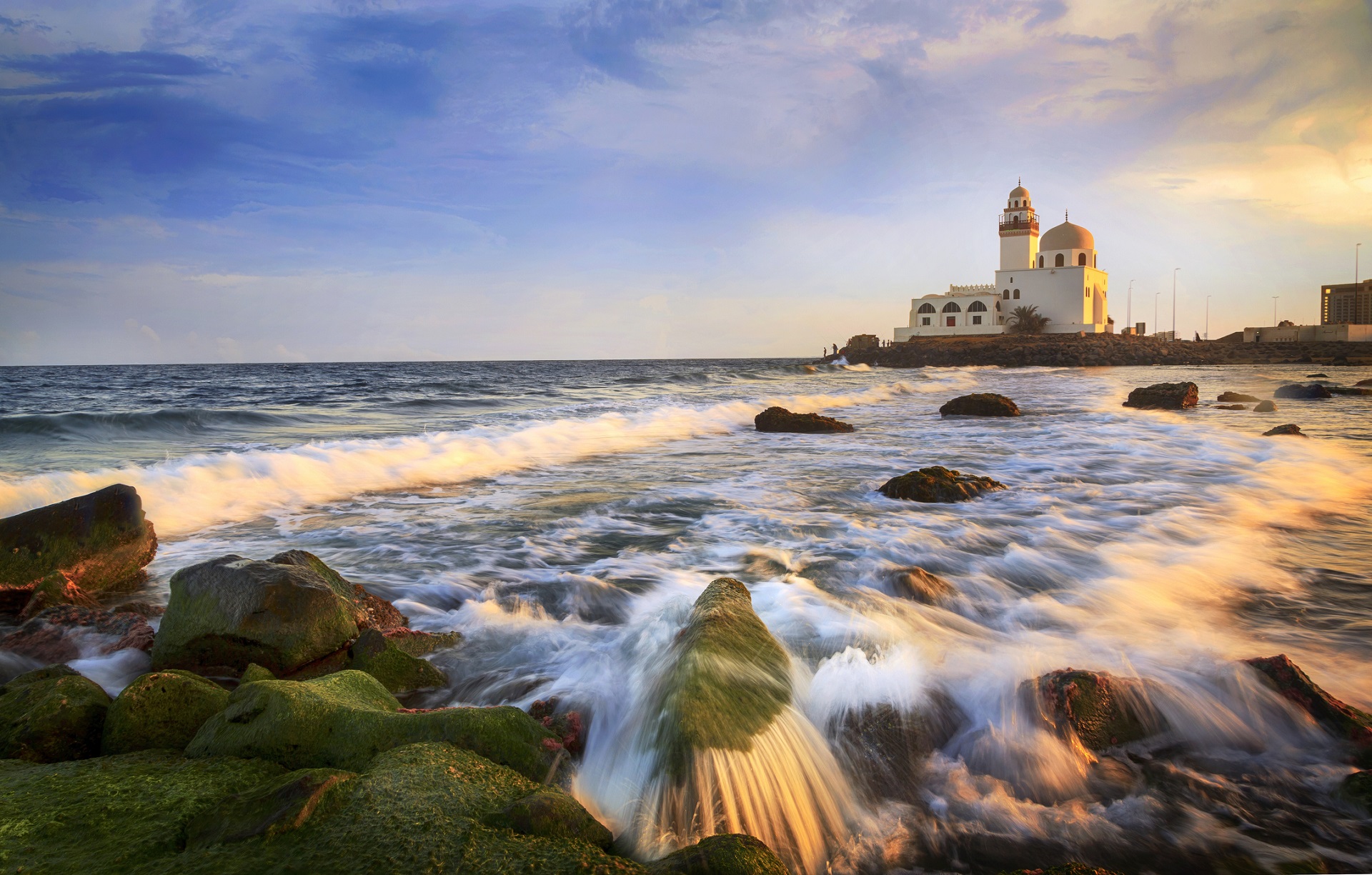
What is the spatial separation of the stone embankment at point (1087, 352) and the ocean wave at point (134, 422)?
5203cm

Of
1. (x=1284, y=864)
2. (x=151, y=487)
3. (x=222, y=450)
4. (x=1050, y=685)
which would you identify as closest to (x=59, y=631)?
(x=151, y=487)

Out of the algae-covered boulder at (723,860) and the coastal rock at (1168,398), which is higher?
the coastal rock at (1168,398)

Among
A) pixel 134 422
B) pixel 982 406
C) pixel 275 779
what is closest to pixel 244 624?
pixel 275 779

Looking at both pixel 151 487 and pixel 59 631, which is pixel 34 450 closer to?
pixel 151 487

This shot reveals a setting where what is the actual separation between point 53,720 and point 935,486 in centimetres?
720

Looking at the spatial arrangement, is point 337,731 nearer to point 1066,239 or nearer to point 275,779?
point 275,779

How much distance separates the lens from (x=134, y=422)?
53.0 feet

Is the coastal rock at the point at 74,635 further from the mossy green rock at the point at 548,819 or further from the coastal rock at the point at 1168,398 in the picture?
the coastal rock at the point at 1168,398

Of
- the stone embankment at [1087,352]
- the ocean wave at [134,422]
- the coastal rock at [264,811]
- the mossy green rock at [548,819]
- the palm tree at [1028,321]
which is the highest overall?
the palm tree at [1028,321]

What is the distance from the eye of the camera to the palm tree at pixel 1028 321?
63094 mm

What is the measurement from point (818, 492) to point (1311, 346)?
7309 centimetres

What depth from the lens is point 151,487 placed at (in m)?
7.90

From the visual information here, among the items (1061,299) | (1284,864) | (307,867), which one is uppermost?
(1061,299)

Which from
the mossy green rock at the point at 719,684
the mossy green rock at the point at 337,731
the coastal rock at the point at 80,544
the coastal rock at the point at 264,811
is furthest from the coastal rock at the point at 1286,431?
the coastal rock at the point at 80,544
